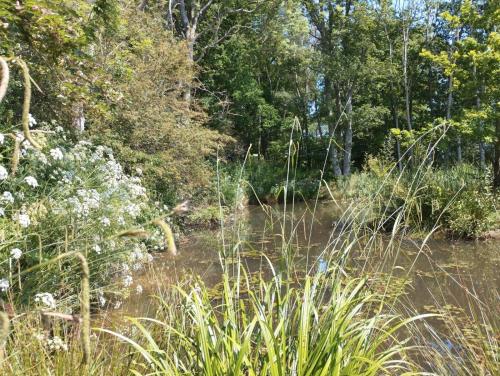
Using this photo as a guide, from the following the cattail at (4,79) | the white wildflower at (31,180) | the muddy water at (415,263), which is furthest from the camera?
the muddy water at (415,263)

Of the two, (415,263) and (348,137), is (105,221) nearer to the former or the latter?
(415,263)

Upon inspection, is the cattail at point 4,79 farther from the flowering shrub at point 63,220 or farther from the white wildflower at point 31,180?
the white wildflower at point 31,180

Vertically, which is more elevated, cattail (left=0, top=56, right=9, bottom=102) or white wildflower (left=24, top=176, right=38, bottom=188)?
cattail (left=0, top=56, right=9, bottom=102)

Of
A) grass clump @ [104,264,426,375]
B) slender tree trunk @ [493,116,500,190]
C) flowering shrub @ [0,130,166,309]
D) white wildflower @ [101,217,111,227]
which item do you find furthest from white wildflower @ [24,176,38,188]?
slender tree trunk @ [493,116,500,190]

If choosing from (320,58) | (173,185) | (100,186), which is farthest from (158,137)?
(320,58)

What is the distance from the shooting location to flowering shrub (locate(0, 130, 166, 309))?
12.0 feet

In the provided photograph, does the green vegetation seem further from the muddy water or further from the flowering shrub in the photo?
the muddy water

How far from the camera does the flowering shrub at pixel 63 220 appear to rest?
144 inches

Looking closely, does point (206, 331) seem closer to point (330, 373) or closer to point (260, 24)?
point (330, 373)

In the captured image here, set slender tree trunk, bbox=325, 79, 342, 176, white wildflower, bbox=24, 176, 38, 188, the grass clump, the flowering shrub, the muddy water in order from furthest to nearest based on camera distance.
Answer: slender tree trunk, bbox=325, 79, 342, 176, the muddy water, white wildflower, bbox=24, 176, 38, 188, the flowering shrub, the grass clump

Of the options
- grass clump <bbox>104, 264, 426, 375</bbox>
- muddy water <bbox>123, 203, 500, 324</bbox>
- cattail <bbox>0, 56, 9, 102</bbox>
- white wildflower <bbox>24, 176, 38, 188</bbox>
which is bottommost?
muddy water <bbox>123, 203, 500, 324</bbox>

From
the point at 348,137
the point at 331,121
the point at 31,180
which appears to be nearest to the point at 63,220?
the point at 31,180

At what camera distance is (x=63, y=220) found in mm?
4422

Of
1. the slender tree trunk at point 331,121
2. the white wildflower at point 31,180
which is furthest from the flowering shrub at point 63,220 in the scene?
the slender tree trunk at point 331,121
